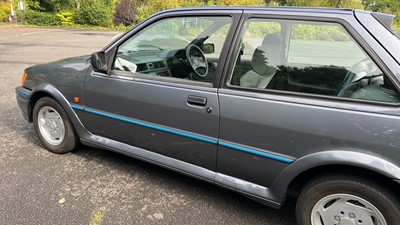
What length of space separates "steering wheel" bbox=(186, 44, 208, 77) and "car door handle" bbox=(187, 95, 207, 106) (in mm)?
264

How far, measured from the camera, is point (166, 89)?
9.25 ft

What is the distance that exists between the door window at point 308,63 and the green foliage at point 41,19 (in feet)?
88.2

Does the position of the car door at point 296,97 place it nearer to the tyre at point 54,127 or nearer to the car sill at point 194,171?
the car sill at point 194,171

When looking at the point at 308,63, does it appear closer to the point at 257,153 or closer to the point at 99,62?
the point at 257,153

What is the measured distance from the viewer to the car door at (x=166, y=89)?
268 cm

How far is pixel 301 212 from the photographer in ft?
7.89

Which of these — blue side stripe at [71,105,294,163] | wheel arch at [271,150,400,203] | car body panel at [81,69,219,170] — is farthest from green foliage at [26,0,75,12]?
wheel arch at [271,150,400,203]

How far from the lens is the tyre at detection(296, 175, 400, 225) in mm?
2074

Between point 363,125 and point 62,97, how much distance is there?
285 cm

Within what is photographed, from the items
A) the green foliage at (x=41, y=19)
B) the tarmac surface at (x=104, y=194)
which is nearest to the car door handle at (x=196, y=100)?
the tarmac surface at (x=104, y=194)

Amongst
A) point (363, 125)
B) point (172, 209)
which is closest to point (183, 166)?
point (172, 209)

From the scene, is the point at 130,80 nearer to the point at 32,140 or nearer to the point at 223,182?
the point at 223,182

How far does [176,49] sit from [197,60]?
0.93ft

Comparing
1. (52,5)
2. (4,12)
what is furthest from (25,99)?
(52,5)
